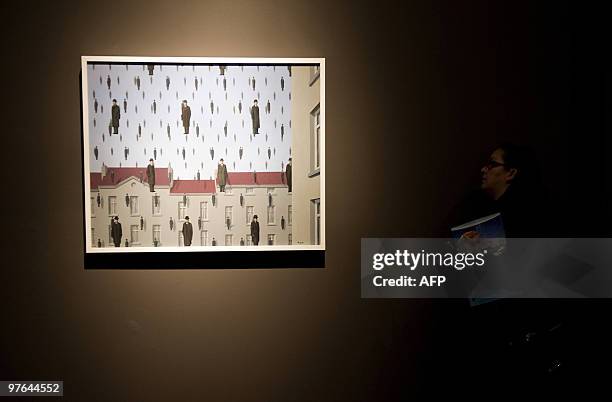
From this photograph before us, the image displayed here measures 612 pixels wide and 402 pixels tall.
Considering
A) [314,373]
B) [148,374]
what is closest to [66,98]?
[148,374]

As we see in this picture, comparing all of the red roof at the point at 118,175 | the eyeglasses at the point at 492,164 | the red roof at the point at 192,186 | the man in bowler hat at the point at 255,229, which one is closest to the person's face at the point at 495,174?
the eyeglasses at the point at 492,164

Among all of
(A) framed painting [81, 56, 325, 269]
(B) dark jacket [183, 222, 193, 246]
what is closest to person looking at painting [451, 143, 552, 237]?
(A) framed painting [81, 56, 325, 269]

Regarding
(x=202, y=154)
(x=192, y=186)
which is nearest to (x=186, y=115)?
(x=202, y=154)

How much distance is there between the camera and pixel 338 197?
151 centimetres

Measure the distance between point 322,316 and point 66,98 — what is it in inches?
→ 47.8

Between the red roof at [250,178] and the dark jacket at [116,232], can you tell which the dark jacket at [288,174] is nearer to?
the red roof at [250,178]

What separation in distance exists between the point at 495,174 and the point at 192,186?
1111 millimetres

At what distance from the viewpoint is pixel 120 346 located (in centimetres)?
149

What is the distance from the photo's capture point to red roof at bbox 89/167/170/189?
1.41 meters

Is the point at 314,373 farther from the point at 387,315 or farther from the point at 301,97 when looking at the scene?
the point at 301,97

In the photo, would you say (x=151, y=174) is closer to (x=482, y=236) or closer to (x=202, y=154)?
(x=202, y=154)

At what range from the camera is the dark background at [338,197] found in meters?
1.45

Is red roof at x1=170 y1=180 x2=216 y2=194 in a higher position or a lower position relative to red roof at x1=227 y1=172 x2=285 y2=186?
lower

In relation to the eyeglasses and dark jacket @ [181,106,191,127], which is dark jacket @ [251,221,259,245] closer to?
dark jacket @ [181,106,191,127]
